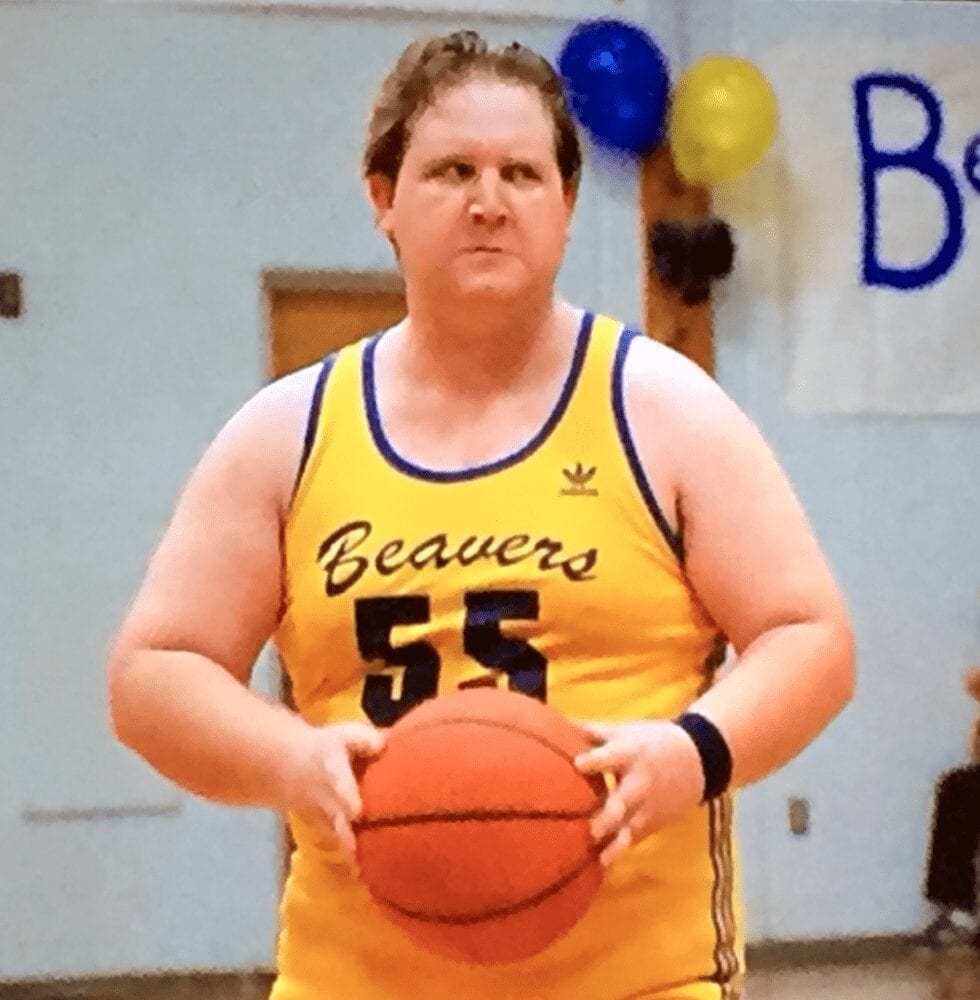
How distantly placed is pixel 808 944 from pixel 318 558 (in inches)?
118

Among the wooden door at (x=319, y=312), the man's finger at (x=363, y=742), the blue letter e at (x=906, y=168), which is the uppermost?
the blue letter e at (x=906, y=168)

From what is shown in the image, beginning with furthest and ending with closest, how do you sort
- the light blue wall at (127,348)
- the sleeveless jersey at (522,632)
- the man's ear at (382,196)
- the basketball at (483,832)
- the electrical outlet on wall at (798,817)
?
1. the electrical outlet on wall at (798,817)
2. the light blue wall at (127,348)
3. the man's ear at (382,196)
4. the sleeveless jersey at (522,632)
5. the basketball at (483,832)

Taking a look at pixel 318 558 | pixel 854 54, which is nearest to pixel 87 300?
pixel 854 54

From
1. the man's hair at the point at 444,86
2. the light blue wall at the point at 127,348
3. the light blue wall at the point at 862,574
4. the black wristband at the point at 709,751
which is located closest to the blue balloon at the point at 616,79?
the light blue wall at the point at 862,574

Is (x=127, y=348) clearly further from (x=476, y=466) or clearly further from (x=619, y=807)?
(x=619, y=807)

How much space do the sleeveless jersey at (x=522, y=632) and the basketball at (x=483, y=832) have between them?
0.09 metres

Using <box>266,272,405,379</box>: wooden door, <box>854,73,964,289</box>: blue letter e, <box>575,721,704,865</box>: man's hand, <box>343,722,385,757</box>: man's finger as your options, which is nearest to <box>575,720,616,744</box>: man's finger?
<box>575,721,704,865</box>: man's hand

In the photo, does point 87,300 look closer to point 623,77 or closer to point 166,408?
point 166,408

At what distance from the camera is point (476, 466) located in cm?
109

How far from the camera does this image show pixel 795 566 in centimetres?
106

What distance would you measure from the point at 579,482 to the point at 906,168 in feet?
10.3

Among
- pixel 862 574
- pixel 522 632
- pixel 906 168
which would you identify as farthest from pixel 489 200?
pixel 906 168

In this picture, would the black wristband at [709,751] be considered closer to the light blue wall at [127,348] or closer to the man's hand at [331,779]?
the man's hand at [331,779]

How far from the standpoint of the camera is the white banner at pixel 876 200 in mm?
3893
